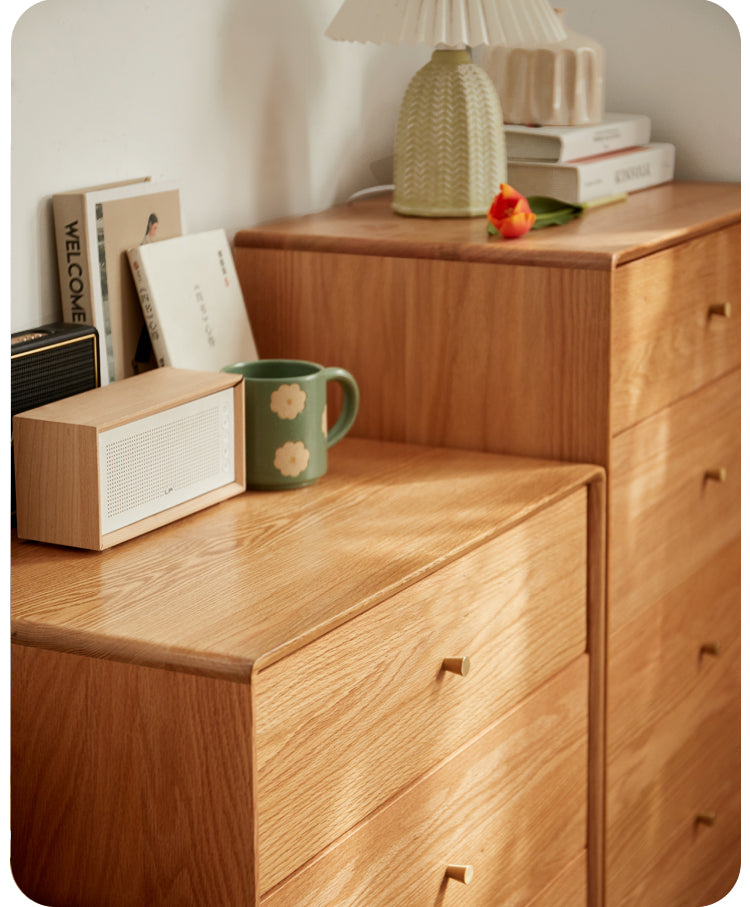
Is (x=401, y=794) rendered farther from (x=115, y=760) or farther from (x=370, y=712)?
(x=115, y=760)

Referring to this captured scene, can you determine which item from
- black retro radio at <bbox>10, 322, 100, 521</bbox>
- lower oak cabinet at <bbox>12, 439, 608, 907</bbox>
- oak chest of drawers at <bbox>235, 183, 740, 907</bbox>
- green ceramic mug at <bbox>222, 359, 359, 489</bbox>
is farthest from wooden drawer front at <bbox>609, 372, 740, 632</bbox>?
black retro radio at <bbox>10, 322, 100, 521</bbox>

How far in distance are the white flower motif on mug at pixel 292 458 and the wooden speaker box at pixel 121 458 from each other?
0.06 m

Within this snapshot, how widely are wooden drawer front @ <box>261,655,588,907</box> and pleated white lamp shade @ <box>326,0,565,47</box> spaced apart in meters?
0.71

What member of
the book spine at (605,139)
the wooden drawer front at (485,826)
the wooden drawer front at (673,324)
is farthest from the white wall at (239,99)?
the wooden drawer front at (485,826)

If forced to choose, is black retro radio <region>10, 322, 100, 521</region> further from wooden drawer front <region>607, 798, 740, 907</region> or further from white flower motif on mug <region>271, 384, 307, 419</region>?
wooden drawer front <region>607, 798, 740, 907</region>

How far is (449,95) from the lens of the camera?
153cm

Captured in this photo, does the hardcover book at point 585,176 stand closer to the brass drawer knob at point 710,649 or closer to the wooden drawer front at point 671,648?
the wooden drawer front at point 671,648

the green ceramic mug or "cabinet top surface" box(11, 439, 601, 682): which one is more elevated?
the green ceramic mug

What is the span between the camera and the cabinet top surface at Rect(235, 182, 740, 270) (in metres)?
Result: 1.37

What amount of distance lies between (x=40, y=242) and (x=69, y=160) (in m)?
0.09

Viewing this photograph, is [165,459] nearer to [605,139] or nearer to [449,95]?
[449,95]

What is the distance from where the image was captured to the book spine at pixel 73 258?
48.9 inches

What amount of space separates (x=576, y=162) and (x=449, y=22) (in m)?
0.28
